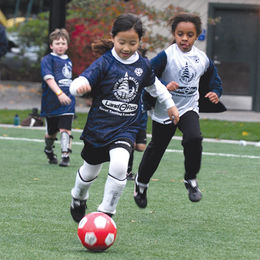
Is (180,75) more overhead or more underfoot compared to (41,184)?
more overhead

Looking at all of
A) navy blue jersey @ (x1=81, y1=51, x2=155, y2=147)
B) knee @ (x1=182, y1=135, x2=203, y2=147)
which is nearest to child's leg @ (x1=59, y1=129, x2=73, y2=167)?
knee @ (x1=182, y1=135, x2=203, y2=147)

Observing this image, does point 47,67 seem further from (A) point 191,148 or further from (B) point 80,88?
(B) point 80,88

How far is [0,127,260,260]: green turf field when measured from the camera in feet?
17.2

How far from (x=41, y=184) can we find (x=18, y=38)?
17276mm

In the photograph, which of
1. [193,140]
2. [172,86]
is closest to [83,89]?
[172,86]

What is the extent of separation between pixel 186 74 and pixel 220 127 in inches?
350

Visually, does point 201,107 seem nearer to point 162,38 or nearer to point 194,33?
point 194,33

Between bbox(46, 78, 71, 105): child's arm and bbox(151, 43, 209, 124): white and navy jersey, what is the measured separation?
92.4 inches

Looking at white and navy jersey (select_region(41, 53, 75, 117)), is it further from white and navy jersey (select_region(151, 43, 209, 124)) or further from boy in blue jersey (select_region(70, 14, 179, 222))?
boy in blue jersey (select_region(70, 14, 179, 222))

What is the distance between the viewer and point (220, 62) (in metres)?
20.0

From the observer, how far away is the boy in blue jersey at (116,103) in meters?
5.59

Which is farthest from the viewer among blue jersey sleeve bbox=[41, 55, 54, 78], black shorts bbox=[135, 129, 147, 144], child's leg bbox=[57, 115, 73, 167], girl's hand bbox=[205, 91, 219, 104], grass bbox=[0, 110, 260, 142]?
grass bbox=[0, 110, 260, 142]

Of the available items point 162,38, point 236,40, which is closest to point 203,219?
point 162,38

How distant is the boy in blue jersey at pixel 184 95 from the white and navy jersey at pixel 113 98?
0.91 meters
